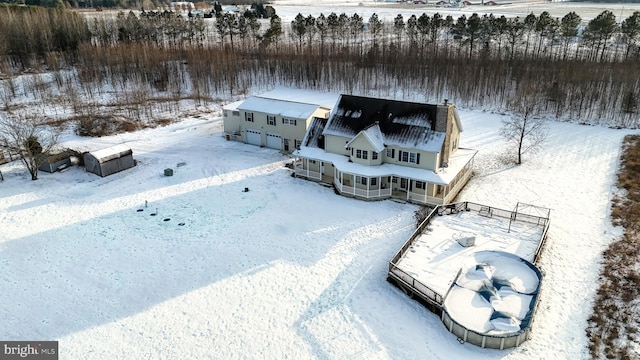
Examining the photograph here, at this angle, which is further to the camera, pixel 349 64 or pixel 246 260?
pixel 349 64

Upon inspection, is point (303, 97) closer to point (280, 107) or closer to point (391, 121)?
point (280, 107)

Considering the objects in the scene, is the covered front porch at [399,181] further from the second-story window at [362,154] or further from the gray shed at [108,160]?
the gray shed at [108,160]

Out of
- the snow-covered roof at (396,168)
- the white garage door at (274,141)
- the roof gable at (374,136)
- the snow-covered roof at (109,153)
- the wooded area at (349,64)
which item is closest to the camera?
the snow-covered roof at (396,168)

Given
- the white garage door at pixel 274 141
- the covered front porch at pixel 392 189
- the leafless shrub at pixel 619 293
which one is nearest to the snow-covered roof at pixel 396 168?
the covered front porch at pixel 392 189

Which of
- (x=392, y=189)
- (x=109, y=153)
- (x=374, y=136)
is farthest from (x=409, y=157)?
(x=109, y=153)

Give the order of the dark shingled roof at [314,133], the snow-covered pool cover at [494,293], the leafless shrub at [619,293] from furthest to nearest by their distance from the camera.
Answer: the dark shingled roof at [314,133] → the snow-covered pool cover at [494,293] → the leafless shrub at [619,293]

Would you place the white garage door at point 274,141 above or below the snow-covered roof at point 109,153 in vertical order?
below

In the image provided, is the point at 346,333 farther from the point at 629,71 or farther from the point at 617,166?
the point at 629,71

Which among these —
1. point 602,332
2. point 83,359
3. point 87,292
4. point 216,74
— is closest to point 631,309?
point 602,332
